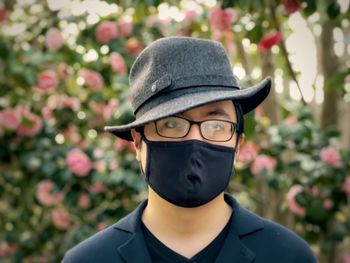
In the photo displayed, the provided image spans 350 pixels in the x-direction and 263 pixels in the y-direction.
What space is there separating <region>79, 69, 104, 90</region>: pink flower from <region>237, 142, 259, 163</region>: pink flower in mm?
1032

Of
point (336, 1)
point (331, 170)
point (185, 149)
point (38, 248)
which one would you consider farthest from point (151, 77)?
point (38, 248)

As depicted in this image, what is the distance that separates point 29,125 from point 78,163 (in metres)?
0.49

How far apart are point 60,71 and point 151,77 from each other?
7.88 feet

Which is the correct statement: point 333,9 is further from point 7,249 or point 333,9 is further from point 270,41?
point 7,249

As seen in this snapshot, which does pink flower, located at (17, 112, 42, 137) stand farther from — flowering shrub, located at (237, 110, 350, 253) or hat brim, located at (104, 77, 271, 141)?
hat brim, located at (104, 77, 271, 141)

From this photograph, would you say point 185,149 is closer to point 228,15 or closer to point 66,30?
point 228,15

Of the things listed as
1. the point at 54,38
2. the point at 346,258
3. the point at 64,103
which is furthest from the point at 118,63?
the point at 346,258

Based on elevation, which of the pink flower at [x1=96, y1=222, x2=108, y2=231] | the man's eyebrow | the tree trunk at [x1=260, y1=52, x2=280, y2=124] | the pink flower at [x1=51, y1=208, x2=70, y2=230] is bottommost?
the pink flower at [x1=51, y1=208, x2=70, y2=230]

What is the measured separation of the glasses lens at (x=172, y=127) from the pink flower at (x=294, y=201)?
5.93ft

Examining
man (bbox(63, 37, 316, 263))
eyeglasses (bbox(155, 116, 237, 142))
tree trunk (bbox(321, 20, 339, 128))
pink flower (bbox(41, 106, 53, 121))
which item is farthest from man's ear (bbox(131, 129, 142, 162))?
tree trunk (bbox(321, 20, 339, 128))

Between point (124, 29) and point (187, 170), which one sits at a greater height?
point (187, 170)

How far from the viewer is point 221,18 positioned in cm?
332

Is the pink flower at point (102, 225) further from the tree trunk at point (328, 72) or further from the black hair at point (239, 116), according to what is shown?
the black hair at point (239, 116)

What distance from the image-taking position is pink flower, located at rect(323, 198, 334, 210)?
11.5 feet
